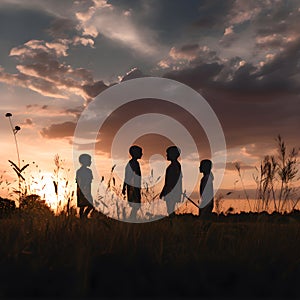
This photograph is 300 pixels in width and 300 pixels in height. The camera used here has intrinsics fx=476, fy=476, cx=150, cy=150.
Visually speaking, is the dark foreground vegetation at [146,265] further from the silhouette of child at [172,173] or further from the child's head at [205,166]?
the child's head at [205,166]

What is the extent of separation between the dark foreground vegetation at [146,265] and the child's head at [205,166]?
24.3 feet

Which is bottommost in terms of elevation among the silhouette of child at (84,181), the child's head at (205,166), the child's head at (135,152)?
the silhouette of child at (84,181)

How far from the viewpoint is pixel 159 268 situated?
3.66 metres

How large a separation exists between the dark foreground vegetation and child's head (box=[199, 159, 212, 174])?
741 centimetres

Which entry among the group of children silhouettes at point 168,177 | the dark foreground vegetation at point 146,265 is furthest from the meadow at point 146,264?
the group of children silhouettes at point 168,177

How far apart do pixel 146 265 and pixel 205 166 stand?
27.7 ft

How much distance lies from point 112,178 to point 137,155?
5651mm

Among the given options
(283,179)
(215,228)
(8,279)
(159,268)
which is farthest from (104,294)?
(283,179)

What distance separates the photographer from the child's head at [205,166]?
1198 centimetres

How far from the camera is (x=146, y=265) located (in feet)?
12.2

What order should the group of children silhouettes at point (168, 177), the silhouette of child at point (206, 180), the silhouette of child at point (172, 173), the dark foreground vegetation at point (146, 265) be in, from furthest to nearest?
the silhouette of child at point (206, 180)
the silhouette of child at point (172, 173)
the group of children silhouettes at point (168, 177)
the dark foreground vegetation at point (146, 265)

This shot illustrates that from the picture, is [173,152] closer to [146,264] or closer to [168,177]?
[168,177]

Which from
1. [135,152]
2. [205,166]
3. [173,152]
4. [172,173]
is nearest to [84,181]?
[135,152]

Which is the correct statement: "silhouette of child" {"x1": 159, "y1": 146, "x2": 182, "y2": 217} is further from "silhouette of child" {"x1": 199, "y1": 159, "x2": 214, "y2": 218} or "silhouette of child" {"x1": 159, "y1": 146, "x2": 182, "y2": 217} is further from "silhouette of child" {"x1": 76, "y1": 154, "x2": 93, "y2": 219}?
"silhouette of child" {"x1": 76, "y1": 154, "x2": 93, "y2": 219}
